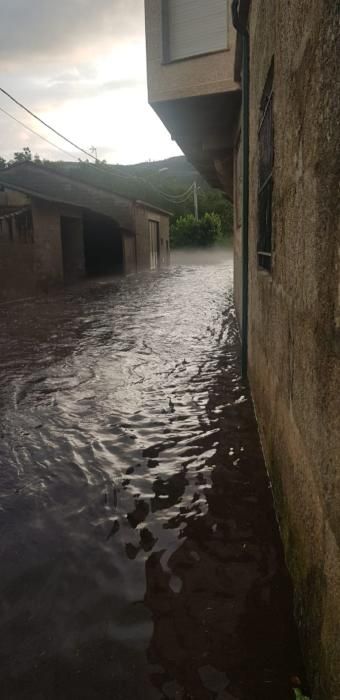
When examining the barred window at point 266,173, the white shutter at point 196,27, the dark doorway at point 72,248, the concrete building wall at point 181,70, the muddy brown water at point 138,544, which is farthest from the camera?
the dark doorway at point 72,248

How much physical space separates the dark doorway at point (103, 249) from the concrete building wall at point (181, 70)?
600 inches

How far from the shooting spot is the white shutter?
8.41 metres

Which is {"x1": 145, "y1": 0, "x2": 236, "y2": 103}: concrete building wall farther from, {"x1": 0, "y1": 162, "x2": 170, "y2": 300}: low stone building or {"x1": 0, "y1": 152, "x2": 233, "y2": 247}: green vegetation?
{"x1": 0, "y1": 152, "x2": 233, "y2": 247}: green vegetation

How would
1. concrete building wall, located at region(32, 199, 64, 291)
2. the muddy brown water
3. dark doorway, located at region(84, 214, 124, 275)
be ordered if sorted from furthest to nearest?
dark doorway, located at region(84, 214, 124, 275) → concrete building wall, located at region(32, 199, 64, 291) → the muddy brown water

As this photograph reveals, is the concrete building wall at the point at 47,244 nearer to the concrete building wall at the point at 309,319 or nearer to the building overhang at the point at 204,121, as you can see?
the building overhang at the point at 204,121

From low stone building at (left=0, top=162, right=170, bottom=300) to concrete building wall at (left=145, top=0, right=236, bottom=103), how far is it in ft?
23.7

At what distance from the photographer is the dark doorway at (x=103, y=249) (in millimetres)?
Answer: 24438

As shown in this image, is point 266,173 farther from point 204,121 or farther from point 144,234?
point 144,234

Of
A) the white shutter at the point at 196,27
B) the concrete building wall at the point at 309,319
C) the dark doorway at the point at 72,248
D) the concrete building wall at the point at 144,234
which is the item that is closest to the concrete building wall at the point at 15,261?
the dark doorway at the point at 72,248

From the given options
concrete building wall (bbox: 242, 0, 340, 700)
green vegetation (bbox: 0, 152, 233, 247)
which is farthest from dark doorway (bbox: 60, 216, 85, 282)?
green vegetation (bbox: 0, 152, 233, 247)

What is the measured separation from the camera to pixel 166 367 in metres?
6.62

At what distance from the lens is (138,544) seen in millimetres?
2844

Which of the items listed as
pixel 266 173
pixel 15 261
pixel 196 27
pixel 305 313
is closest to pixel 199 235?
pixel 15 261

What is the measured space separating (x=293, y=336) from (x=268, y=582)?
1.25 meters
